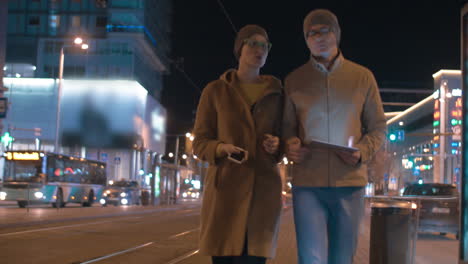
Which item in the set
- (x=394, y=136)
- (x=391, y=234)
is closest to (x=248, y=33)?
(x=391, y=234)

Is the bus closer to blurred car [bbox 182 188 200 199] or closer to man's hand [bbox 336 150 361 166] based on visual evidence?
man's hand [bbox 336 150 361 166]

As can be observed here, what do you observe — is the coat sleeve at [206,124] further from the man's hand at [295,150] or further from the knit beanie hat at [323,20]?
the knit beanie hat at [323,20]

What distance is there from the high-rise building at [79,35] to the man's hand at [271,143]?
61.6 m

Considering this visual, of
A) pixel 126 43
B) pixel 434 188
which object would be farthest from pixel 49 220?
pixel 126 43

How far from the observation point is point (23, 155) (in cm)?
3291

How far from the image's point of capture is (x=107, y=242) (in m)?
13.4

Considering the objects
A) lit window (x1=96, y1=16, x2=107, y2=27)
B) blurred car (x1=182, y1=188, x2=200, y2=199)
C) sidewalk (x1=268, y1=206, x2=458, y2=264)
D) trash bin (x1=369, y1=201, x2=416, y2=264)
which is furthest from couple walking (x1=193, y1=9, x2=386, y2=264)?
blurred car (x1=182, y1=188, x2=200, y2=199)

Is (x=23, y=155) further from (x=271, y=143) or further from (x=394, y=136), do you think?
(x=271, y=143)

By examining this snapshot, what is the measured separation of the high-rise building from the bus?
28.7m

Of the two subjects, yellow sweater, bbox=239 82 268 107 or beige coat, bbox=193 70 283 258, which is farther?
yellow sweater, bbox=239 82 268 107

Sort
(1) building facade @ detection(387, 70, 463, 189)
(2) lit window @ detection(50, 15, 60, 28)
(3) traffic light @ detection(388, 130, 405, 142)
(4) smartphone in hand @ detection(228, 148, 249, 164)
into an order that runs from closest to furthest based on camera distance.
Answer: (4) smartphone in hand @ detection(228, 148, 249, 164) < (3) traffic light @ detection(388, 130, 405, 142) < (1) building facade @ detection(387, 70, 463, 189) < (2) lit window @ detection(50, 15, 60, 28)

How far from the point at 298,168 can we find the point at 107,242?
10.6m

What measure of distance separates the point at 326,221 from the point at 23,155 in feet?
104

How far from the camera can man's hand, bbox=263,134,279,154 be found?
3252 millimetres
